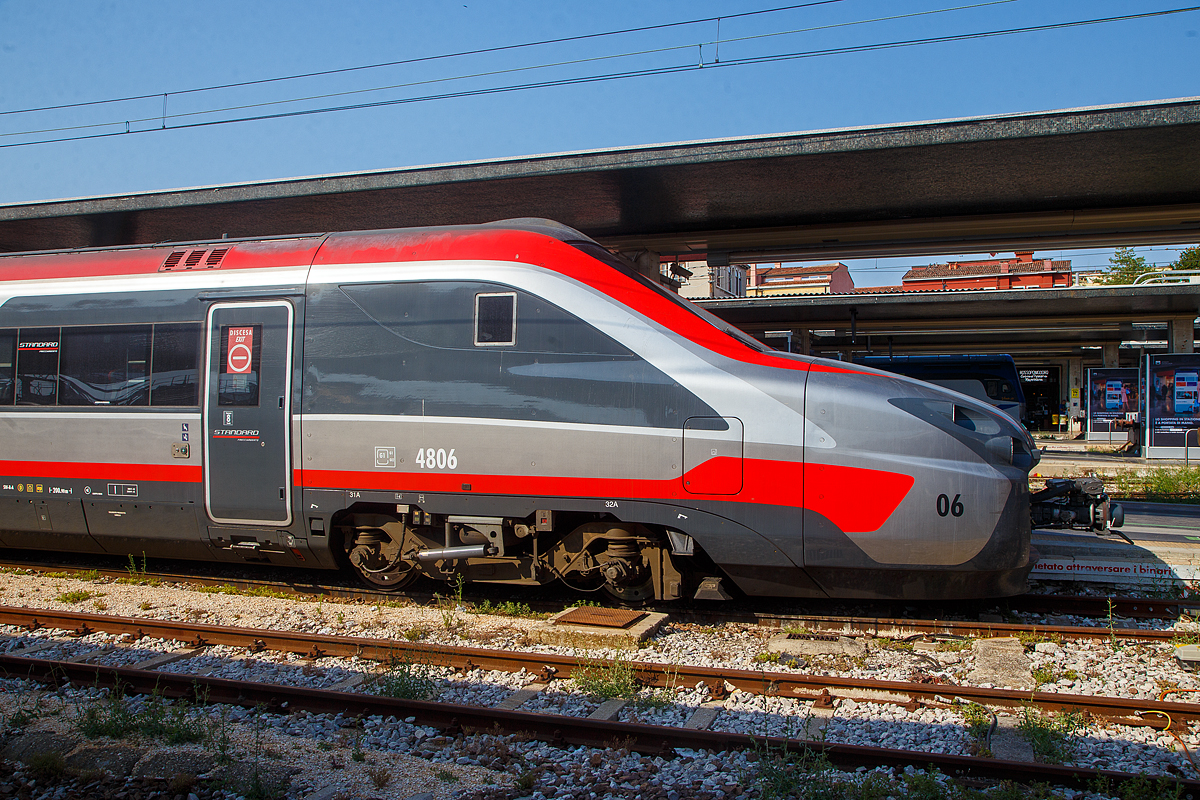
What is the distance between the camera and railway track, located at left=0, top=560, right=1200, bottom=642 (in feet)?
20.7

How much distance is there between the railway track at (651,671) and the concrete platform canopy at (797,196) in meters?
7.69

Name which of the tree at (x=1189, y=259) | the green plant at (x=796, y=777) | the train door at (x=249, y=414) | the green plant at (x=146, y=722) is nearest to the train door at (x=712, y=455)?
the green plant at (x=796, y=777)

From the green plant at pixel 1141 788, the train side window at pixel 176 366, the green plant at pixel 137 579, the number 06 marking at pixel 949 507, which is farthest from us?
the green plant at pixel 137 579

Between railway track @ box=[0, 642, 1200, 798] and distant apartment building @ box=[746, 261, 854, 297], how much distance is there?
62.6 m

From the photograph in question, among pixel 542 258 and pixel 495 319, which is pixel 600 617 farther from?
pixel 542 258

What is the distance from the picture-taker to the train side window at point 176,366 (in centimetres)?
733

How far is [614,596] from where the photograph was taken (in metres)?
7.09

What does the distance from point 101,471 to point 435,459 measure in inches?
138

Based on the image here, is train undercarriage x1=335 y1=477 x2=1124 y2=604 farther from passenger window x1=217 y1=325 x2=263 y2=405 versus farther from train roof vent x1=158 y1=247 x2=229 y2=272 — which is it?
train roof vent x1=158 y1=247 x2=229 y2=272

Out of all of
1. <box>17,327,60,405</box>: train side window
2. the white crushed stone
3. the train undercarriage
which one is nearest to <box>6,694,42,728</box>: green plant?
the white crushed stone

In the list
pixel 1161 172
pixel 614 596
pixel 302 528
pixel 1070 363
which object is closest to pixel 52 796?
pixel 302 528

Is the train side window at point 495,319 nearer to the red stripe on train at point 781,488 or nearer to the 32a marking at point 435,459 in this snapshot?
the 32a marking at point 435,459

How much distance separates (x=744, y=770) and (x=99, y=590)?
271 inches

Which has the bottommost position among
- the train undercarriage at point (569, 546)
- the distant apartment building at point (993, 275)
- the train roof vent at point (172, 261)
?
the train undercarriage at point (569, 546)
